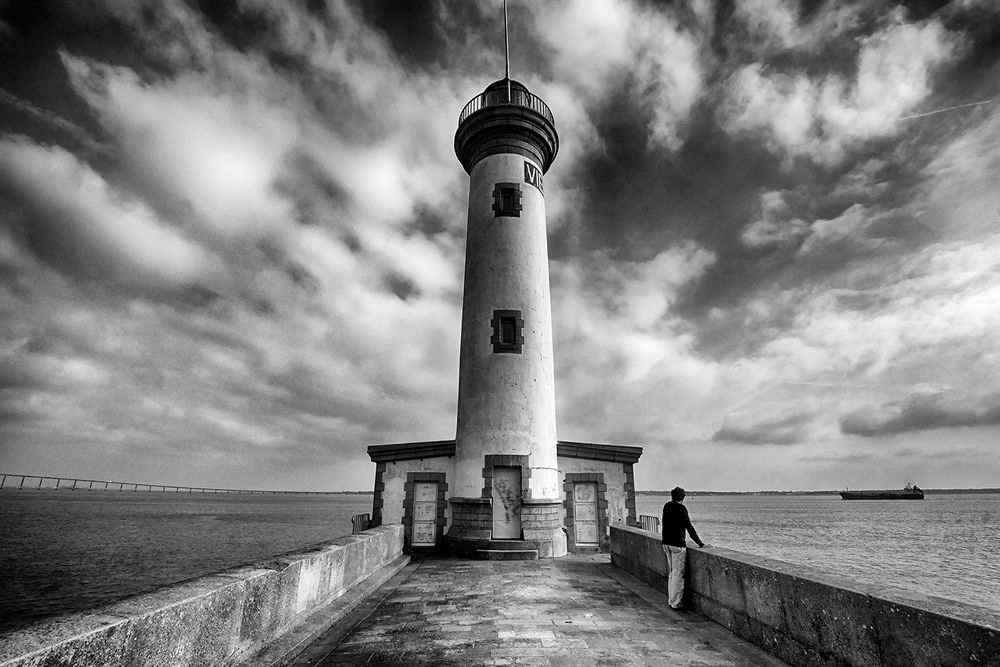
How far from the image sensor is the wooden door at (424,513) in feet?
49.4

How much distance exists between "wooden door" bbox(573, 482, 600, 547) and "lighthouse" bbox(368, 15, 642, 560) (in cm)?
3

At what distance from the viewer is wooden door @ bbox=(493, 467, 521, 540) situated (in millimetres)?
13984

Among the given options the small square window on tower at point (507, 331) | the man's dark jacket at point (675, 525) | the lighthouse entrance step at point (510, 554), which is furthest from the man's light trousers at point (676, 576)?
the small square window on tower at point (507, 331)

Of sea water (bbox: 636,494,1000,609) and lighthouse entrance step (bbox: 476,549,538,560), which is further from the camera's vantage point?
sea water (bbox: 636,494,1000,609)

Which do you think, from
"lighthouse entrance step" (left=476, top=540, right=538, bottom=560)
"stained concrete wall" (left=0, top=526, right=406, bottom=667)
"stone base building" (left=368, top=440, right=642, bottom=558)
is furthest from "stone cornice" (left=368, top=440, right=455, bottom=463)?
"stained concrete wall" (left=0, top=526, right=406, bottom=667)

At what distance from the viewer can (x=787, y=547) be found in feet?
132

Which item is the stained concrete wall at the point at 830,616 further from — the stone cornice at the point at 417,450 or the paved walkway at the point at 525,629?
the stone cornice at the point at 417,450

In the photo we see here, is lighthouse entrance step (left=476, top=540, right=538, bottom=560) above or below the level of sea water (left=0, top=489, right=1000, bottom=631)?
above

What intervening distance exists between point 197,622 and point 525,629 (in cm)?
382

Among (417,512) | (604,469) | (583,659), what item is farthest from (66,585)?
(583,659)

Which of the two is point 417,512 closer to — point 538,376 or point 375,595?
point 538,376

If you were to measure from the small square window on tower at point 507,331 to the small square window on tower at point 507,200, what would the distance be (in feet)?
10.5

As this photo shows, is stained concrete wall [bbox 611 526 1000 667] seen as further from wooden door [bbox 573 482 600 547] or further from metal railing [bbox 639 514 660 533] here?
metal railing [bbox 639 514 660 533]

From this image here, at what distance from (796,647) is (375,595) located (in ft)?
20.4
